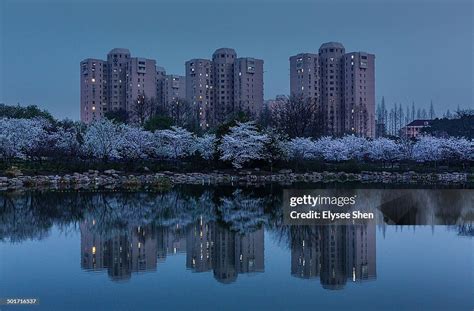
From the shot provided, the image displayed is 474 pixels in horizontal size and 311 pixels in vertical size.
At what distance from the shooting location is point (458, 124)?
2761 inches

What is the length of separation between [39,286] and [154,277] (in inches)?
78.1

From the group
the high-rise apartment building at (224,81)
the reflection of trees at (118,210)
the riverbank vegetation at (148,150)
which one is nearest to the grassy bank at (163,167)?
the riverbank vegetation at (148,150)

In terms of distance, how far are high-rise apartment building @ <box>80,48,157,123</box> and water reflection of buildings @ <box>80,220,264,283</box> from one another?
83067 mm

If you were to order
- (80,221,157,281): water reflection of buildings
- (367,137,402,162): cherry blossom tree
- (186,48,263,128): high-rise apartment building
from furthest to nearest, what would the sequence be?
(186,48,263,128): high-rise apartment building
(367,137,402,162): cherry blossom tree
(80,221,157,281): water reflection of buildings

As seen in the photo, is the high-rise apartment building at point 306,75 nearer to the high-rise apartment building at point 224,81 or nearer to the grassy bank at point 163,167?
the high-rise apartment building at point 224,81

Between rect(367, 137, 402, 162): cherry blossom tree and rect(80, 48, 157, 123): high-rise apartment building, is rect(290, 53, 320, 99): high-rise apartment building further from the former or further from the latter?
rect(367, 137, 402, 162): cherry blossom tree

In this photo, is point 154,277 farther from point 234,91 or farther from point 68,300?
point 234,91

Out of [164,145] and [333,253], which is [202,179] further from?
[333,253]

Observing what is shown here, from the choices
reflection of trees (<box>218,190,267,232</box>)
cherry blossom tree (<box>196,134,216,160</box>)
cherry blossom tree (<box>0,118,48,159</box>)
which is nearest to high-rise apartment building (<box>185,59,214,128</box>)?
cherry blossom tree (<box>196,134,216,160</box>)

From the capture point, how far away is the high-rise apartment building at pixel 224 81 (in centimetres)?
9581

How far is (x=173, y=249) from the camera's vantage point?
1204cm

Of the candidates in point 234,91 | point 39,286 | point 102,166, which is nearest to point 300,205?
point 39,286

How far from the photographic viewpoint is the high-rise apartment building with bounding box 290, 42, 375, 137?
9250 cm

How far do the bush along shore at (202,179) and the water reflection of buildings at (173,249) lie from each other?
499 inches
